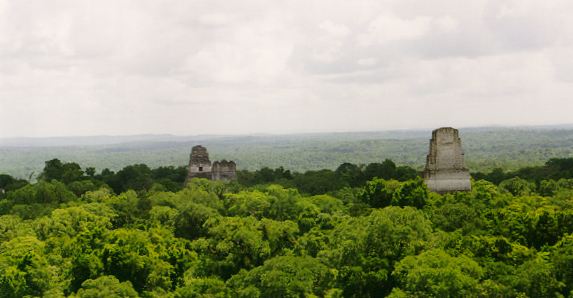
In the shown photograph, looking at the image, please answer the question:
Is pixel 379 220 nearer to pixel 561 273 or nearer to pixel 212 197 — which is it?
pixel 561 273

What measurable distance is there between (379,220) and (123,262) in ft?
42.9

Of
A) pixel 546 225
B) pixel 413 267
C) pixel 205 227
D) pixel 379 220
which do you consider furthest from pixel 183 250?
pixel 546 225

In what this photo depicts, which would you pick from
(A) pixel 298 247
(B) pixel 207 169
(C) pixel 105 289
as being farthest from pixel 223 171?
(C) pixel 105 289

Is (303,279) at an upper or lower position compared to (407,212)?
lower

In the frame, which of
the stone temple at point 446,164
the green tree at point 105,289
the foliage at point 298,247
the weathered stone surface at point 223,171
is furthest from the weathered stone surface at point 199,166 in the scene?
the green tree at point 105,289

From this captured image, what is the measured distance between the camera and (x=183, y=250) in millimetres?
38938

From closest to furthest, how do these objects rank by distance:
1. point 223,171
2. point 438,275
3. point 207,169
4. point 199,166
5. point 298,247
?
point 438,275
point 298,247
point 199,166
point 223,171
point 207,169

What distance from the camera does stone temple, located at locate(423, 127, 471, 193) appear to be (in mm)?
46562

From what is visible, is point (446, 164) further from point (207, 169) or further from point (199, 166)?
point (199, 166)

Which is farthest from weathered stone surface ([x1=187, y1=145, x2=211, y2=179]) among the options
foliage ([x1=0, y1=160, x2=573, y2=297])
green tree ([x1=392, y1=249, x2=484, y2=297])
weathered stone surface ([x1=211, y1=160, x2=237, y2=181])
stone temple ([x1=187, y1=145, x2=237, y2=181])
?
green tree ([x1=392, y1=249, x2=484, y2=297])

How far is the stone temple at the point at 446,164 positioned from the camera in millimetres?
46562

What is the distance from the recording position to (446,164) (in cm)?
4691

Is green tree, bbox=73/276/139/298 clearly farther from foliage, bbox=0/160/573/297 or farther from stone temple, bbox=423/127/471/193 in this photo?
stone temple, bbox=423/127/471/193

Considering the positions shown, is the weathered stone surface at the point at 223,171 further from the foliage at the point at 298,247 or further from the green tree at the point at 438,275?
→ the green tree at the point at 438,275
